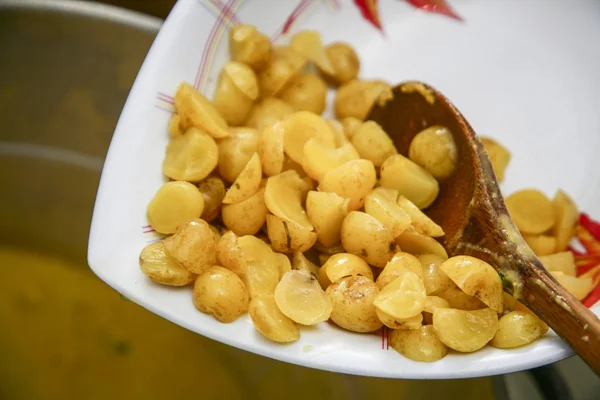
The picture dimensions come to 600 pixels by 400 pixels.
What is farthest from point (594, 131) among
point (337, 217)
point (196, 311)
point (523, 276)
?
point (196, 311)

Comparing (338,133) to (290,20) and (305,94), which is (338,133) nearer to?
(305,94)

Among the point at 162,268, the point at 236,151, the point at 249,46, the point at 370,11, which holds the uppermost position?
the point at 370,11

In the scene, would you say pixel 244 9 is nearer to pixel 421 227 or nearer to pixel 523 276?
pixel 421 227

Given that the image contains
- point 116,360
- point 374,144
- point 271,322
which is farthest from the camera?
point 116,360

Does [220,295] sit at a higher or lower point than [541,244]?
lower

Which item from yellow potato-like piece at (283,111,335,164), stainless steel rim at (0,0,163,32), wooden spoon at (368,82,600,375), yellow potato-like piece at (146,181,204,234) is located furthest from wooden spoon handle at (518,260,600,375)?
stainless steel rim at (0,0,163,32)

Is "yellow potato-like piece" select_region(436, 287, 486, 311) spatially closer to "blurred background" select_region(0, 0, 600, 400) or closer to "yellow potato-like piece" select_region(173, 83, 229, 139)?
"blurred background" select_region(0, 0, 600, 400)

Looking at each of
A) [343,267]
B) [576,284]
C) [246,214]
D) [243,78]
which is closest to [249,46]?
[243,78]
